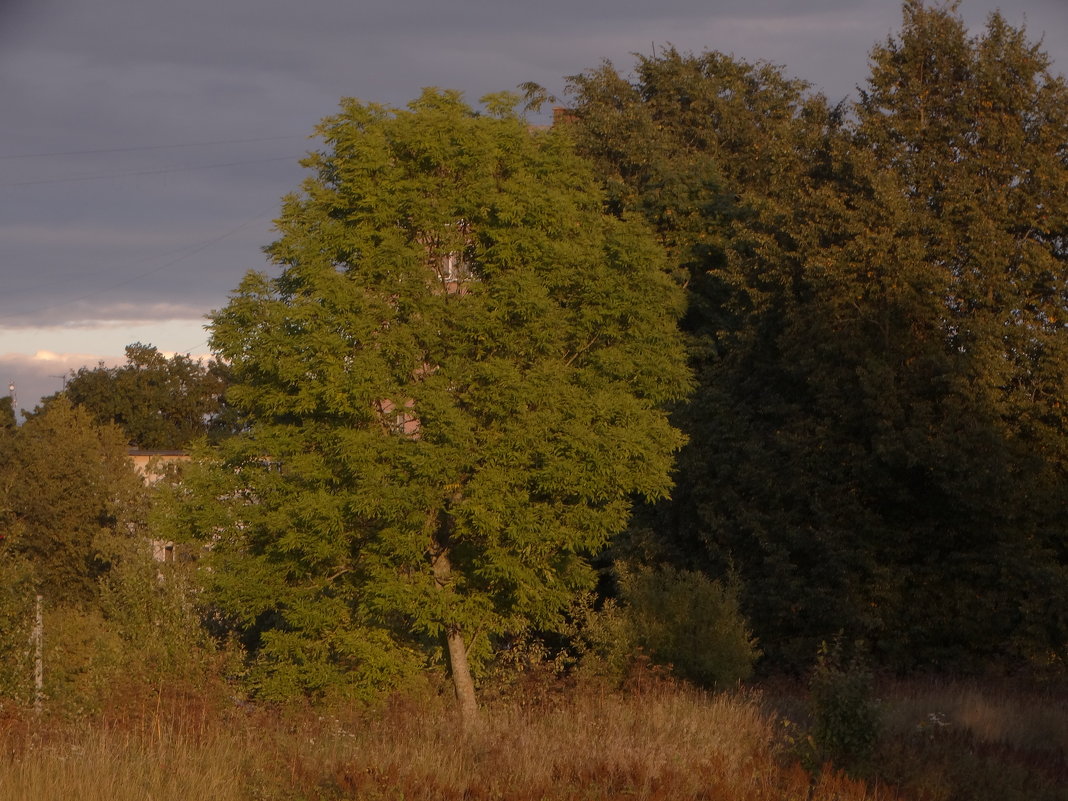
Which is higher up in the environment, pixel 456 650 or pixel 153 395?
pixel 153 395

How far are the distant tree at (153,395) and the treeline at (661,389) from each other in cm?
4347

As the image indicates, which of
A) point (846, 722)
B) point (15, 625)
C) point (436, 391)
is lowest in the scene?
point (15, 625)

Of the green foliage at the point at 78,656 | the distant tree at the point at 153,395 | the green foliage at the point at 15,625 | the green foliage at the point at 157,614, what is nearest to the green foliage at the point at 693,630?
the green foliage at the point at 157,614

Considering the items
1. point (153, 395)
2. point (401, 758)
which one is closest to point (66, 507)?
point (153, 395)

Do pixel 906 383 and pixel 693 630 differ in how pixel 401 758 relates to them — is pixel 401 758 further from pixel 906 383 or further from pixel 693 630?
pixel 906 383

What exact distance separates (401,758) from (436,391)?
582 centimetres

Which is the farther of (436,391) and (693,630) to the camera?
(693,630)

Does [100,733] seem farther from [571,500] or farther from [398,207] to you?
[398,207]

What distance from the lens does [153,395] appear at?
67562 mm

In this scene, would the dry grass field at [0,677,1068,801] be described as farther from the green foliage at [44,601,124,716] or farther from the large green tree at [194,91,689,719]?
the green foliage at [44,601,124,716]

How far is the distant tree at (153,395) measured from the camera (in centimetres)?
6731

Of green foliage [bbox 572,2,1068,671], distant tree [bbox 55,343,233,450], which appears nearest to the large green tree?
green foliage [bbox 572,2,1068,671]

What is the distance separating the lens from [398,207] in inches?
562

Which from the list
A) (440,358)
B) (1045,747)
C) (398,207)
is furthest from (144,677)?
(1045,747)
